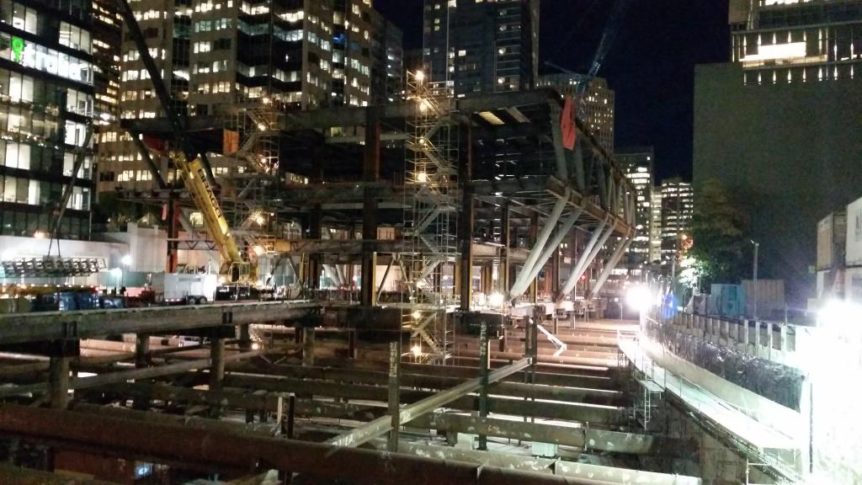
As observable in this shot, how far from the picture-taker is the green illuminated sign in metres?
60.2

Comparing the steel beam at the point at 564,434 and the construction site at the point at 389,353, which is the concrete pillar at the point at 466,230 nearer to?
the construction site at the point at 389,353

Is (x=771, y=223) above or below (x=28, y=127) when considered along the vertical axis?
below

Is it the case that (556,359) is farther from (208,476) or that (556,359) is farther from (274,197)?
(208,476)

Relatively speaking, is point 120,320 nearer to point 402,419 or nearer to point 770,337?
point 402,419

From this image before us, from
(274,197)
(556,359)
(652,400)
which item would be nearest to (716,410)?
(652,400)

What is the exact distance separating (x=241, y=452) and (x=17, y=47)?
68970 mm

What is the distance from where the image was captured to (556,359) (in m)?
29.9

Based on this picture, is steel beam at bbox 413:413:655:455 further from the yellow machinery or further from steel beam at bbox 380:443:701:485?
the yellow machinery

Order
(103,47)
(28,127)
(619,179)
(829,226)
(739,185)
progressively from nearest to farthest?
1. (829,226)
2. (619,179)
3. (28,127)
4. (739,185)
5. (103,47)

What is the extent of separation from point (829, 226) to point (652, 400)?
1464 inches

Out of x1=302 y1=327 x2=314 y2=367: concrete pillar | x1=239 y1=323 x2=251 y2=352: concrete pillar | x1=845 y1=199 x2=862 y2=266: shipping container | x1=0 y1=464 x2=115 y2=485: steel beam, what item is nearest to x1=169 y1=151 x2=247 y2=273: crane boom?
x1=239 y1=323 x2=251 y2=352: concrete pillar

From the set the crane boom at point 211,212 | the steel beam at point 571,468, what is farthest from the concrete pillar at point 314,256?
the steel beam at point 571,468

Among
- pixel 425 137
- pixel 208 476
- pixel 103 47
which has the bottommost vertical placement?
pixel 208 476

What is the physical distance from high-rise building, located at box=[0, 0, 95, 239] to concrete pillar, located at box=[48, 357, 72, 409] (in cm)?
4931
